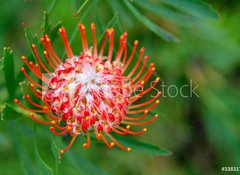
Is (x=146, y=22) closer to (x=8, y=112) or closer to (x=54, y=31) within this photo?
(x=54, y=31)

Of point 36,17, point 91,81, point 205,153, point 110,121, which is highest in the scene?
point 36,17

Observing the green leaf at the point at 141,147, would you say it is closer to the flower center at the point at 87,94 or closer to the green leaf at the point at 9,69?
the flower center at the point at 87,94

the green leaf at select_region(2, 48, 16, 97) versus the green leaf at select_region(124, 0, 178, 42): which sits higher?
the green leaf at select_region(124, 0, 178, 42)

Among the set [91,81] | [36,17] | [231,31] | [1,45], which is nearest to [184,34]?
[231,31]

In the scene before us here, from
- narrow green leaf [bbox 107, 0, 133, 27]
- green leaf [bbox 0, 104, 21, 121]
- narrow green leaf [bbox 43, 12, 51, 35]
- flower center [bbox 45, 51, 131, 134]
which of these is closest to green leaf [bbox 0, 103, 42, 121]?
green leaf [bbox 0, 104, 21, 121]

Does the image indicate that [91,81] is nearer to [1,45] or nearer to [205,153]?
[1,45]

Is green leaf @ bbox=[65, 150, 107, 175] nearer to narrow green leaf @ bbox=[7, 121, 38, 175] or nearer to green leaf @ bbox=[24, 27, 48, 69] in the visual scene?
narrow green leaf @ bbox=[7, 121, 38, 175]
